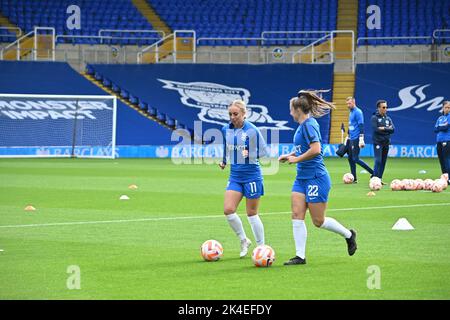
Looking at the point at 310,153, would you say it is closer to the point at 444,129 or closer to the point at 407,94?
the point at 444,129

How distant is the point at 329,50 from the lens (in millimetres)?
45656

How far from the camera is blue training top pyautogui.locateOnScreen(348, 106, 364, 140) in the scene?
25359 mm

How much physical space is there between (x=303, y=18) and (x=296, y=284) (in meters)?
40.6

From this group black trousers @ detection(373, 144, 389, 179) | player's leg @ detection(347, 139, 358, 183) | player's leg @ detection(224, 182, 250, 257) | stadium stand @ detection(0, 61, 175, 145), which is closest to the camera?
player's leg @ detection(224, 182, 250, 257)

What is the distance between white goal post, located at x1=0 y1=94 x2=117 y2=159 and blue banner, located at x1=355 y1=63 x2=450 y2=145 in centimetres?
1227

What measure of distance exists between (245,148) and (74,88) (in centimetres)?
3319

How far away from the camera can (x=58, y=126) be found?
4178 centimetres

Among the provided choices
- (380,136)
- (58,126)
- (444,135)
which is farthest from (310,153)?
(58,126)

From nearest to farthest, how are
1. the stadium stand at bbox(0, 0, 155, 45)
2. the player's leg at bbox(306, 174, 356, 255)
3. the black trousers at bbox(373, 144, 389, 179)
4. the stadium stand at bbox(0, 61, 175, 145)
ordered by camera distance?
the player's leg at bbox(306, 174, 356, 255)
the black trousers at bbox(373, 144, 389, 179)
the stadium stand at bbox(0, 61, 175, 145)
the stadium stand at bbox(0, 0, 155, 45)

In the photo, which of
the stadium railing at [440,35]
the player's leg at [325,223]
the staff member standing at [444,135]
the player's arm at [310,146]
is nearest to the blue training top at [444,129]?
the staff member standing at [444,135]

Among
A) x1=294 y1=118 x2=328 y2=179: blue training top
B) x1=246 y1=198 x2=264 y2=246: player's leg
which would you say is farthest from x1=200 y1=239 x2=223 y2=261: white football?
x1=294 y1=118 x2=328 y2=179: blue training top

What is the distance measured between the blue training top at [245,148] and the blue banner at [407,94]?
3189 cm

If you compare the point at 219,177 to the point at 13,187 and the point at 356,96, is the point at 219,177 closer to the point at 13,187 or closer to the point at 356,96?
the point at 13,187

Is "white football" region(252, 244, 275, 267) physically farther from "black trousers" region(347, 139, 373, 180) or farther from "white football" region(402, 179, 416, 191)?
"black trousers" region(347, 139, 373, 180)
